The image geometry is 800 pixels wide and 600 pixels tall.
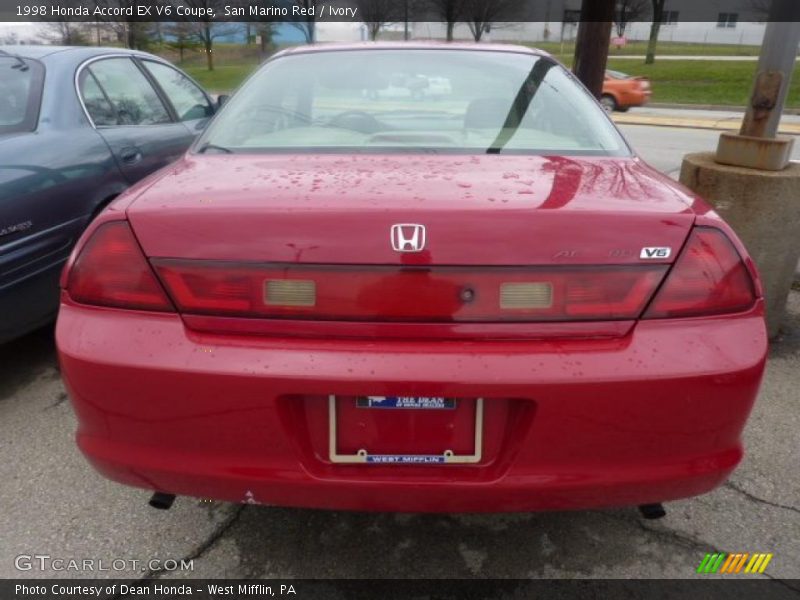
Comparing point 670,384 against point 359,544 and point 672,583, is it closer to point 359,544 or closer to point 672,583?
point 672,583

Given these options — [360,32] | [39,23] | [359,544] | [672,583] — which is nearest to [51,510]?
[359,544]

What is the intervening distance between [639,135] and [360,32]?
18.4 meters

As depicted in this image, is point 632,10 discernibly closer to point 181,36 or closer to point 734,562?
point 181,36

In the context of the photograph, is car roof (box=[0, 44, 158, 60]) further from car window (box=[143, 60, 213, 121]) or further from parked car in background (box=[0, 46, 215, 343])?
car window (box=[143, 60, 213, 121])

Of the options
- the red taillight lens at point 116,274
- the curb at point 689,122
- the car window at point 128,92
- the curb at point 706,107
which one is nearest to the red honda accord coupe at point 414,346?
the red taillight lens at point 116,274

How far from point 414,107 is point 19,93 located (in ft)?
7.52

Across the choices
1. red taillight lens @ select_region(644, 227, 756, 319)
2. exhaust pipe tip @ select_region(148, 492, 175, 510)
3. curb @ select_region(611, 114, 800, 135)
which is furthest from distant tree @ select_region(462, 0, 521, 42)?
exhaust pipe tip @ select_region(148, 492, 175, 510)

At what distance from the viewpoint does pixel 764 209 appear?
3.31 meters

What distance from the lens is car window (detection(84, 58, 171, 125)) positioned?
3966 millimetres

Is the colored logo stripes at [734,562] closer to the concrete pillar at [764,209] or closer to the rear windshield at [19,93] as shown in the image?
the concrete pillar at [764,209]

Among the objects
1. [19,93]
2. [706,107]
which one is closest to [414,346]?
[19,93]

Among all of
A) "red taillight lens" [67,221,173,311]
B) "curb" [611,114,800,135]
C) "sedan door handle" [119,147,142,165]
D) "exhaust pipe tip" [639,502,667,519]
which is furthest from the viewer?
"curb" [611,114,800,135]

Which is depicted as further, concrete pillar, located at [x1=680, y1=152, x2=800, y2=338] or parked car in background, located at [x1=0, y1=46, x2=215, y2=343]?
concrete pillar, located at [x1=680, y1=152, x2=800, y2=338]

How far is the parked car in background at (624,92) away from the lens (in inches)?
783
